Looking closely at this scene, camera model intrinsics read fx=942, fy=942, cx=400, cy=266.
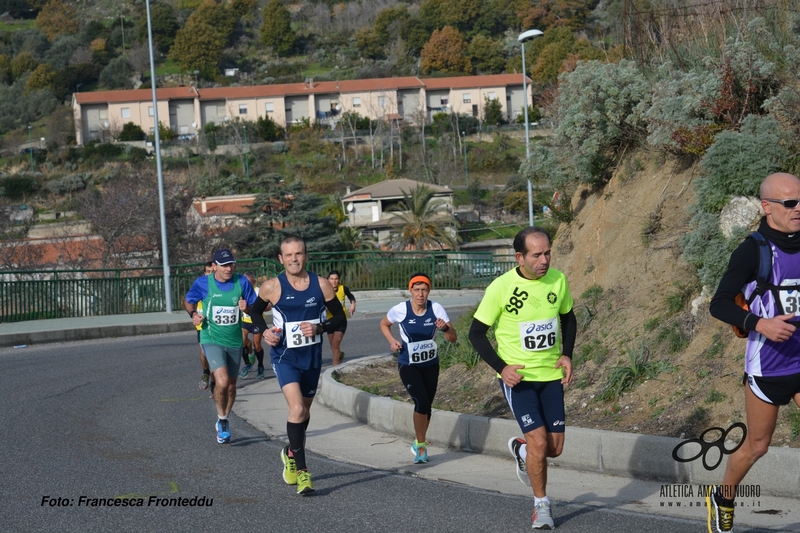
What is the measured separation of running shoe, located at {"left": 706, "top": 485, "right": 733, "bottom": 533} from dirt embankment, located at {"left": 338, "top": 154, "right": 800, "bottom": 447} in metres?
1.83

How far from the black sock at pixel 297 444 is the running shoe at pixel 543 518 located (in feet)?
6.82

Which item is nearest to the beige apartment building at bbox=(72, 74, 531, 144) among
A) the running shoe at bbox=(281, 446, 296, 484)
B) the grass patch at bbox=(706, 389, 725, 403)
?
the grass patch at bbox=(706, 389, 725, 403)

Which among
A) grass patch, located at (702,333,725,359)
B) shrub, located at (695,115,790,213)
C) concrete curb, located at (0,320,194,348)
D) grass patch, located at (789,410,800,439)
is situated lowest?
concrete curb, located at (0,320,194,348)

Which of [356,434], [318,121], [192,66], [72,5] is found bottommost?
[356,434]

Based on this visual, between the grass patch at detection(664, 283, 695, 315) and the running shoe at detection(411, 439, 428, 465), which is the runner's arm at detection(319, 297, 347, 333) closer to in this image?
the running shoe at detection(411, 439, 428, 465)

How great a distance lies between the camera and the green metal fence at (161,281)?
2500cm

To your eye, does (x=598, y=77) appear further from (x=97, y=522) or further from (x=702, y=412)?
(x=97, y=522)

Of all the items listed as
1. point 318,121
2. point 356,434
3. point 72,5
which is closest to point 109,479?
point 356,434

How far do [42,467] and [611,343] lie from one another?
224 inches

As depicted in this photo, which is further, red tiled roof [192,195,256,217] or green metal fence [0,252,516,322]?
red tiled roof [192,195,256,217]

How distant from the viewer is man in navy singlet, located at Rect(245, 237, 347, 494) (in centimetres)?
757

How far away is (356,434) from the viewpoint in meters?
10.0

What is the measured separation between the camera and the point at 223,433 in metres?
9.62

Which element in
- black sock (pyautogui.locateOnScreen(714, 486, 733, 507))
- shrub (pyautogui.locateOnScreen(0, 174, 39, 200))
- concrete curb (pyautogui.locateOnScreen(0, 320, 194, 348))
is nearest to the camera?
black sock (pyautogui.locateOnScreen(714, 486, 733, 507))
